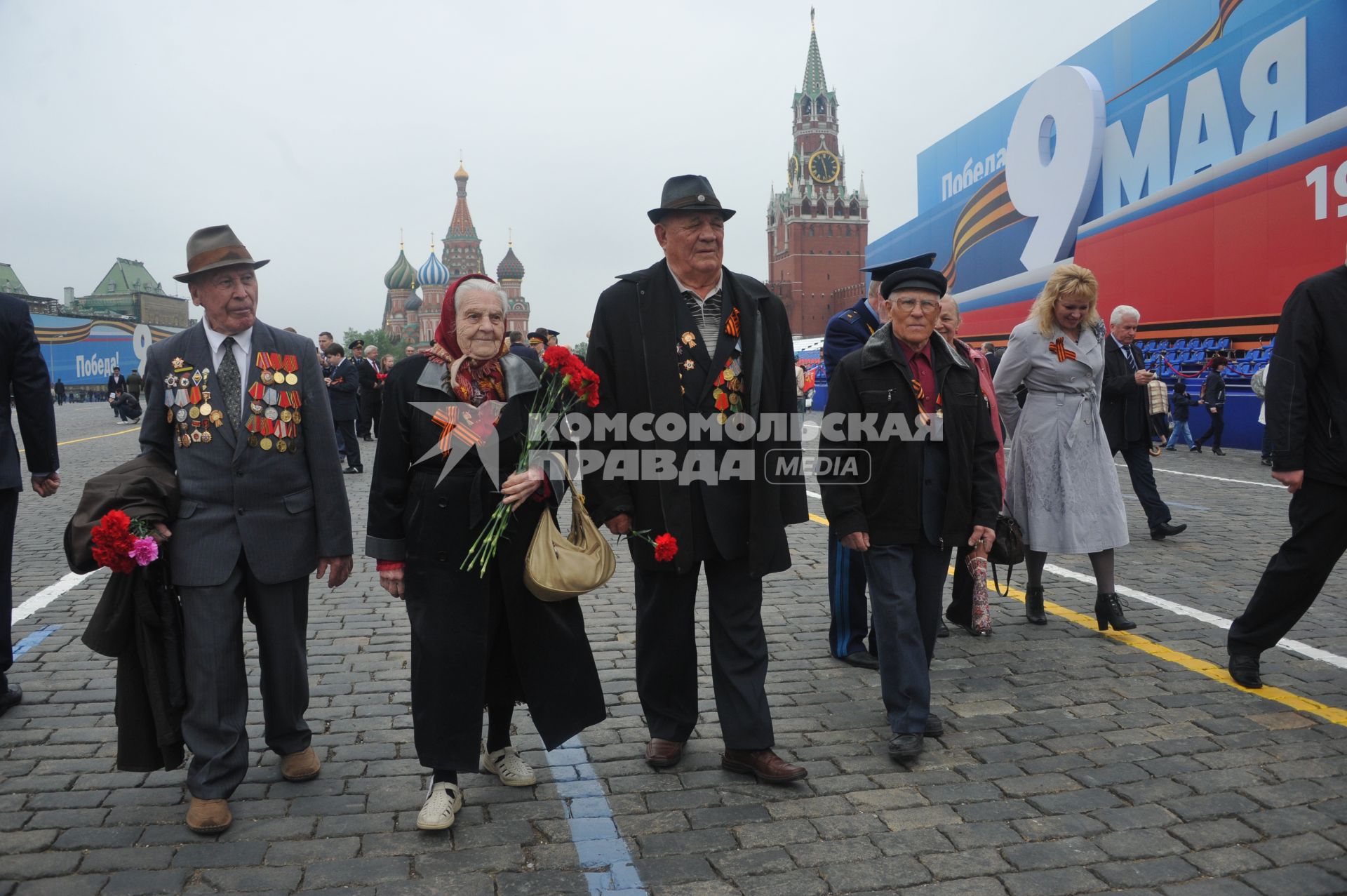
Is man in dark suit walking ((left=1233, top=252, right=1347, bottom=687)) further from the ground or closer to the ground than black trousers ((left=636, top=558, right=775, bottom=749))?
further from the ground

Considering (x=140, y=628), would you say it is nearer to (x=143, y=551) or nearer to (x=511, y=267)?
(x=143, y=551)

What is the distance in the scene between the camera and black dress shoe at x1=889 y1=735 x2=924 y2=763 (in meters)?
3.79

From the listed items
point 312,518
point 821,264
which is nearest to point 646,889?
point 312,518

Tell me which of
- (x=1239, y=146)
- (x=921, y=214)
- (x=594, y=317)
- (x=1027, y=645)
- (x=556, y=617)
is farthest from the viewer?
(x=921, y=214)

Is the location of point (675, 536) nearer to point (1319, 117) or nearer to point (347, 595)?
point (347, 595)

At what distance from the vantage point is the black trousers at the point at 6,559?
4.50 meters

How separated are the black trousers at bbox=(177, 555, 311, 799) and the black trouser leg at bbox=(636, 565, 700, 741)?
4.31 ft

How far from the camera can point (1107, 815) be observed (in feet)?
10.8

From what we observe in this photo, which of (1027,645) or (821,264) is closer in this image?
(1027,645)

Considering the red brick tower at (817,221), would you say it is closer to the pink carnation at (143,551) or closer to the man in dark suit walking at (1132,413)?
the man in dark suit walking at (1132,413)

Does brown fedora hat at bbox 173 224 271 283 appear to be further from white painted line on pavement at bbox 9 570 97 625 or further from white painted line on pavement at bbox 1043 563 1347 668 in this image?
white painted line on pavement at bbox 1043 563 1347 668

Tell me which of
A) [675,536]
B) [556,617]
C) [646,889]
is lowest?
[646,889]

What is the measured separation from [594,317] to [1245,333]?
54.1ft

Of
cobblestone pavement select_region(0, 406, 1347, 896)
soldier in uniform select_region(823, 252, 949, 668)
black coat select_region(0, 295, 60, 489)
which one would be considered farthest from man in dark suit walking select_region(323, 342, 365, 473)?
soldier in uniform select_region(823, 252, 949, 668)
